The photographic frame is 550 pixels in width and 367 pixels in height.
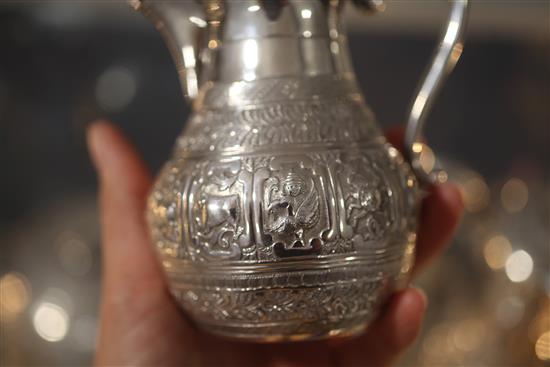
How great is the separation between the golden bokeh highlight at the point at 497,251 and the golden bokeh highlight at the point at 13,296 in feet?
2.64

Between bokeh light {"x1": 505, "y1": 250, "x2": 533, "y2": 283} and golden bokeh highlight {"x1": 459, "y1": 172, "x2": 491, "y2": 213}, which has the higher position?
golden bokeh highlight {"x1": 459, "y1": 172, "x2": 491, "y2": 213}

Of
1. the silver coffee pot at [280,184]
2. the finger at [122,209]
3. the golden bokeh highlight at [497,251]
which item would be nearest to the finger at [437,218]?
the silver coffee pot at [280,184]

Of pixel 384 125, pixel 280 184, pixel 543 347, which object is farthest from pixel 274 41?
pixel 384 125

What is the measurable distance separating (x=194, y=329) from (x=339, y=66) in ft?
1.20

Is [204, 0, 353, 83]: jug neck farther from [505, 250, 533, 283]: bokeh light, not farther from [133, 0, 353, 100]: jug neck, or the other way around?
[505, 250, 533, 283]: bokeh light

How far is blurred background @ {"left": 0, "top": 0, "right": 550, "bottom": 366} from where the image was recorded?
1357 mm

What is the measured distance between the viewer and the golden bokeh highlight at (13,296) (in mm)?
1356

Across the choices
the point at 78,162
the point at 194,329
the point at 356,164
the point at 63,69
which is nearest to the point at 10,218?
the point at 78,162

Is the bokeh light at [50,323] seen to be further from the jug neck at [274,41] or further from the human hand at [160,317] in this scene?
the jug neck at [274,41]

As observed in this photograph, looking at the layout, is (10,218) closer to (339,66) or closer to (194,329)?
(194,329)

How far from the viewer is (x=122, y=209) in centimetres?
103

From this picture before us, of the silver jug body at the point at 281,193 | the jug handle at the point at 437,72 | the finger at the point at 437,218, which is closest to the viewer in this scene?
the silver jug body at the point at 281,193

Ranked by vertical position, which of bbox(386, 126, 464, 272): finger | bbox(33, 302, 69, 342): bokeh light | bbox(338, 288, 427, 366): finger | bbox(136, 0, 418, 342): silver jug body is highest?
bbox(136, 0, 418, 342): silver jug body

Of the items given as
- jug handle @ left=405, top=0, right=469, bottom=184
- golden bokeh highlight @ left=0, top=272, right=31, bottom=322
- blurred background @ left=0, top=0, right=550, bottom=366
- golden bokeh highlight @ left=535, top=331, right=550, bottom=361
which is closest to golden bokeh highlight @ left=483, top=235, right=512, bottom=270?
blurred background @ left=0, top=0, right=550, bottom=366
